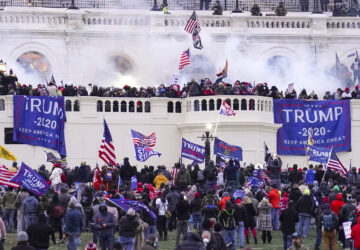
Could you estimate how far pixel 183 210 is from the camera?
37.1 meters

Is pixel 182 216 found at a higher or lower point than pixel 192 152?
lower

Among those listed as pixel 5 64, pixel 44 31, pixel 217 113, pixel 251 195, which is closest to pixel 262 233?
pixel 251 195

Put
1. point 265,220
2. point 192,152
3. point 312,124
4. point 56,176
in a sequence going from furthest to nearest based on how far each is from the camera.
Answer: point 312,124 < point 192,152 < point 56,176 < point 265,220

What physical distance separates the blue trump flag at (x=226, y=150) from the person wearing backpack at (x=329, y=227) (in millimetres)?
13398

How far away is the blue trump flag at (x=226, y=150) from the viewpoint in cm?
4967

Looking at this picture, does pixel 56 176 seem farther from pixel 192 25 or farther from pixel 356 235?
pixel 192 25

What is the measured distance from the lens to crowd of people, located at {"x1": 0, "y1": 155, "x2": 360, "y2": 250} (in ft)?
110

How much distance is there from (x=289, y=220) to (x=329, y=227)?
107 cm

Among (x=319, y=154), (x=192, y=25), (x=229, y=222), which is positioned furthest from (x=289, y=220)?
(x=192, y=25)

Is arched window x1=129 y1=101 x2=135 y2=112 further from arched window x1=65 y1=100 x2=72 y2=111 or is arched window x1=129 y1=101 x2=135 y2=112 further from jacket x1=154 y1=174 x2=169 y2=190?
jacket x1=154 y1=174 x2=169 y2=190

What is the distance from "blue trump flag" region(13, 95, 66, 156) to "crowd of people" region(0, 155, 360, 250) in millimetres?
7208

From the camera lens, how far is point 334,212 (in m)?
36.9

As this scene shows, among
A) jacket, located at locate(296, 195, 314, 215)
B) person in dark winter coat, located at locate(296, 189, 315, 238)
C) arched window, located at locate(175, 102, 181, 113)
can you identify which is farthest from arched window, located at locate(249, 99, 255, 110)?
jacket, located at locate(296, 195, 314, 215)

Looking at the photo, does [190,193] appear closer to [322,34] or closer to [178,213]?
[178,213]
